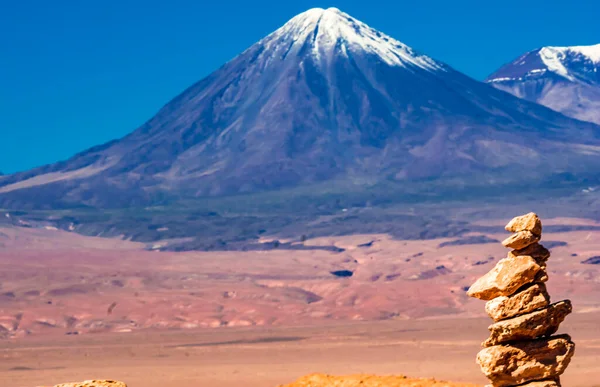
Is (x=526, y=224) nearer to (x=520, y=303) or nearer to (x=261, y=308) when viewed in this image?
(x=520, y=303)

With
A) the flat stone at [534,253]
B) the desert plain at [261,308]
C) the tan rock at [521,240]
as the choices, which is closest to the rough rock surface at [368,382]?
the flat stone at [534,253]

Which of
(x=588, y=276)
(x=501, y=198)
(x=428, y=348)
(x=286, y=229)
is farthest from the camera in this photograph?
(x=501, y=198)

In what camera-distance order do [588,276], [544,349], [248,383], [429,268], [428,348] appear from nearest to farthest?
[544,349]
[248,383]
[428,348]
[588,276]
[429,268]

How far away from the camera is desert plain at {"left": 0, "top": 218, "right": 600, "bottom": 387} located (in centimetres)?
6009

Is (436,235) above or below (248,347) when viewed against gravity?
above

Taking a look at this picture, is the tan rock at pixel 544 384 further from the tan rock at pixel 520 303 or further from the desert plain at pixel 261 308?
the desert plain at pixel 261 308

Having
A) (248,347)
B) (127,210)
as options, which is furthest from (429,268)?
(127,210)

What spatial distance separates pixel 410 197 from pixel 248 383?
13333cm

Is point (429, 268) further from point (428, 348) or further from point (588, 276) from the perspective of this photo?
point (428, 348)

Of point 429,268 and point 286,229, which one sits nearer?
point 429,268

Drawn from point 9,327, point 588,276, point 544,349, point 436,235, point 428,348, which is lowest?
point 544,349

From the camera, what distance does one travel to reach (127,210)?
183 meters

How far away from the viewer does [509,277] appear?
18.1 m

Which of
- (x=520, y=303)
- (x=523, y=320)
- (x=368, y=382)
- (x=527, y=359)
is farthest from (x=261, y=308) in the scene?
(x=523, y=320)
